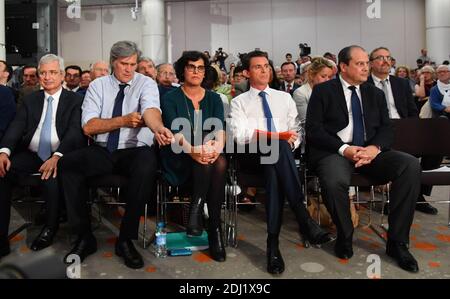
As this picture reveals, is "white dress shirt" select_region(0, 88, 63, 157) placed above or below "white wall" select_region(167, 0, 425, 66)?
below

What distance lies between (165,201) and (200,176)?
0.44m

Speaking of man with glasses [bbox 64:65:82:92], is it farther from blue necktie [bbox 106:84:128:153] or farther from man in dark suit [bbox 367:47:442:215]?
man in dark suit [bbox 367:47:442:215]

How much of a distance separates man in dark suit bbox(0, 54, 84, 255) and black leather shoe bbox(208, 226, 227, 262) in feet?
3.47

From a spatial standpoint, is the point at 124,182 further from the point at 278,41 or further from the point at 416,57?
the point at 416,57

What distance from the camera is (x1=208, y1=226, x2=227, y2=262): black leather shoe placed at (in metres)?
2.39

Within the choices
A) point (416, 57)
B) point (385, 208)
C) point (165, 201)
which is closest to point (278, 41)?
point (416, 57)

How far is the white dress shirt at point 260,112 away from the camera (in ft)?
9.21

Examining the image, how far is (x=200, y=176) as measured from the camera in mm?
2393

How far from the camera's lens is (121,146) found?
2717mm

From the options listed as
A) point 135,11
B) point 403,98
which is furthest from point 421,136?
point 135,11

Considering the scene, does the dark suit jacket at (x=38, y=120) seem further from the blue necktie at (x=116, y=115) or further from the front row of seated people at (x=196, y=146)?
the blue necktie at (x=116, y=115)

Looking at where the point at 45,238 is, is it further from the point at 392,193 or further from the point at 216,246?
the point at 392,193

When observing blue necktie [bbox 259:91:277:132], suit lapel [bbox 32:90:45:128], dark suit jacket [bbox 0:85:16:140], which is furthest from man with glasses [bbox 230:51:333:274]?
dark suit jacket [bbox 0:85:16:140]

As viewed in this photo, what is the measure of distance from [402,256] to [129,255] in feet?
5.28
